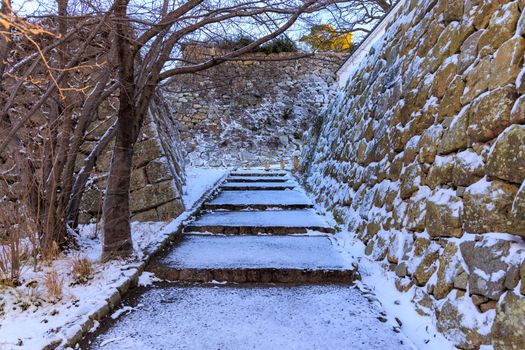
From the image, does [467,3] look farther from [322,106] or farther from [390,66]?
[322,106]

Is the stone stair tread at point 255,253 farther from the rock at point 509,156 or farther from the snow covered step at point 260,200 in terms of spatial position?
the rock at point 509,156

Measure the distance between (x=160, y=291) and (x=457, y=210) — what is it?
2637mm

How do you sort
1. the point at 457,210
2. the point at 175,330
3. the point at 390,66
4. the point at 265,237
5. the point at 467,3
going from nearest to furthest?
1. the point at 457,210
2. the point at 175,330
3. the point at 467,3
4. the point at 390,66
5. the point at 265,237

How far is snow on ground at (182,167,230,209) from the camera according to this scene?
22.5 ft

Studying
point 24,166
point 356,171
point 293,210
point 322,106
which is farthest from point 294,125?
point 24,166

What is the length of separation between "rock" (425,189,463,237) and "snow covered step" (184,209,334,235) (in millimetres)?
2310

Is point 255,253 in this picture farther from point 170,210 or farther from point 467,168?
point 467,168

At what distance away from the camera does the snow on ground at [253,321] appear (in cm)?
236

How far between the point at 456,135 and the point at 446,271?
98 cm

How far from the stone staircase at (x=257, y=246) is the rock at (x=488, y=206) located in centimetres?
155

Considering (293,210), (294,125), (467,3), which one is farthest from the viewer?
(294,125)

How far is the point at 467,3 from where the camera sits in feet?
9.16

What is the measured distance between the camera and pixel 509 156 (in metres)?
1.92

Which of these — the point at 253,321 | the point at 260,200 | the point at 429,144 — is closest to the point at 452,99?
the point at 429,144
